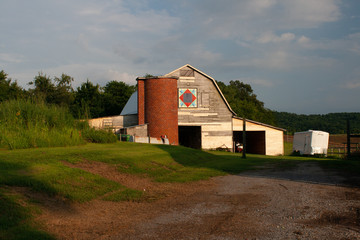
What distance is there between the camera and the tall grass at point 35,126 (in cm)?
1211

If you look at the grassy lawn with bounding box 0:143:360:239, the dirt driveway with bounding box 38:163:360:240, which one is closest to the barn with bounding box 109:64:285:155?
the grassy lawn with bounding box 0:143:360:239

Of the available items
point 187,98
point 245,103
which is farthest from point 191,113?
point 245,103

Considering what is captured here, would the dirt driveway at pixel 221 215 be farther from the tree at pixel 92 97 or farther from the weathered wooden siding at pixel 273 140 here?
the tree at pixel 92 97

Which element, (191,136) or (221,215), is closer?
(221,215)

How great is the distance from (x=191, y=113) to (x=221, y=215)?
29.2m

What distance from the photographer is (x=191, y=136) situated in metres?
38.9

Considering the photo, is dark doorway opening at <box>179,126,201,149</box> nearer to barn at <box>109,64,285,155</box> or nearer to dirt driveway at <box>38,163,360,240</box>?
barn at <box>109,64,285,155</box>

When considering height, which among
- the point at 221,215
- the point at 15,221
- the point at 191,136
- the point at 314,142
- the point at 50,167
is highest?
the point at 50,167

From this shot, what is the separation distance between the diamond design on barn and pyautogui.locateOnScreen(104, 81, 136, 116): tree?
32.9 meters

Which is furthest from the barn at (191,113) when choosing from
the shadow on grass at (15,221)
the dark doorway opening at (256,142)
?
the shadow on grass at (15,221)

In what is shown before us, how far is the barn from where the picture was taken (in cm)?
3278

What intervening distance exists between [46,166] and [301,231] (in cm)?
671

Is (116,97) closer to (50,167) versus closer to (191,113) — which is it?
(191,113)

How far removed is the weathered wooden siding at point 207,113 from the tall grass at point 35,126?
781 inches
